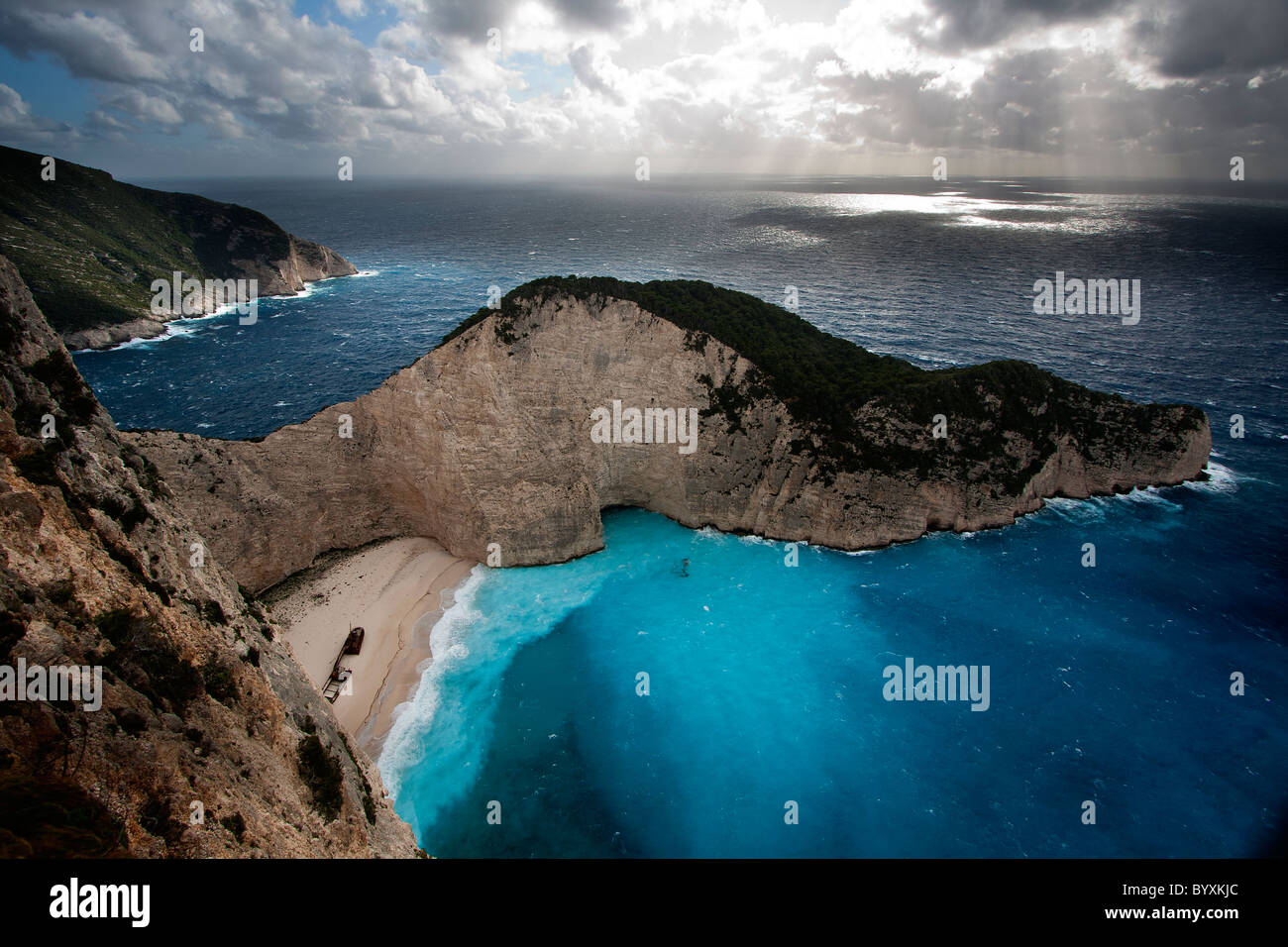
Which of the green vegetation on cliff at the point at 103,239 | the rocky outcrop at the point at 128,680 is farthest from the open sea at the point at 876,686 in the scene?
A: the green vegetation on cliff at the point at 103,239

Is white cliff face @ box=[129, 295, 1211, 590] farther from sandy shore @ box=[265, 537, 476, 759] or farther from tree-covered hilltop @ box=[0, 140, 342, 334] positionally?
tree-covered hilltop @ box=[0, 140, 342, 334]

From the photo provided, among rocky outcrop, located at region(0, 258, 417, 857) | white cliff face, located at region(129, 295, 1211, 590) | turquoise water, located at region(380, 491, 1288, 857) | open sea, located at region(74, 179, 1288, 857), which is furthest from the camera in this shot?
Answer: white cliff face, located at region(129, 295, 1211, 590)

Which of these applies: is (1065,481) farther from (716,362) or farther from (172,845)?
(172,845)

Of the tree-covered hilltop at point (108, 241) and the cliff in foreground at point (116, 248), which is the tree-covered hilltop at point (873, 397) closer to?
the cliff in foreground at point (116, 248)

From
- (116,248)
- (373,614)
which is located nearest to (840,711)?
(373,614)

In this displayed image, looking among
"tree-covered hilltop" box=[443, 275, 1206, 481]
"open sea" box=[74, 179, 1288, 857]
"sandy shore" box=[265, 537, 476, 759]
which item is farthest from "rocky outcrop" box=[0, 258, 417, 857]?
"tree-covered hilltop" box=[443, 275, 1206, 481]

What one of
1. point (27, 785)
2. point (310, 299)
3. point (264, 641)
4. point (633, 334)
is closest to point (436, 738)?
point (264, 641)
